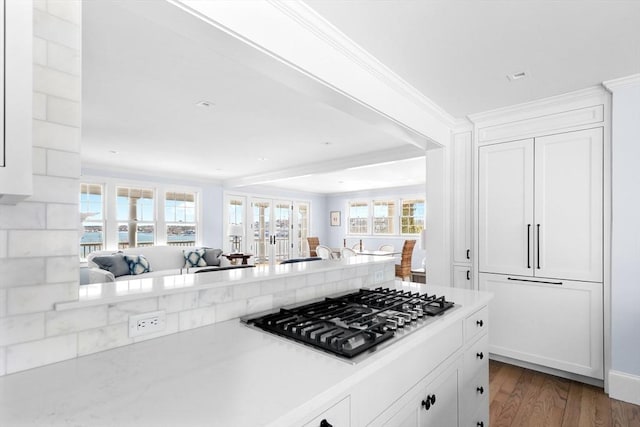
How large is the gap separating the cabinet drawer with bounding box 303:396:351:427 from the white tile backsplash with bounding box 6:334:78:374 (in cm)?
75

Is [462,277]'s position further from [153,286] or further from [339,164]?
[153,286]

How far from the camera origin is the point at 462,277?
3494mm

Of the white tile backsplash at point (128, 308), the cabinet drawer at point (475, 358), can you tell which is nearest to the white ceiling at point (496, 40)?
the white tile backsplash at point (128, 308)

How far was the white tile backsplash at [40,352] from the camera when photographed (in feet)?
3.00

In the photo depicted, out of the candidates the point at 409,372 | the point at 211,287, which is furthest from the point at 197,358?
the point at 409,372

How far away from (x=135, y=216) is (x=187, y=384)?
6.93 meters

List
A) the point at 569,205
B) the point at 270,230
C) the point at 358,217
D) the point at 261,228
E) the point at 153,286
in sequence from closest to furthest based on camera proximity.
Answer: the point at 153,286
the point at 569,205
the point at 261,228
the point at 270,230
the point at 358,217

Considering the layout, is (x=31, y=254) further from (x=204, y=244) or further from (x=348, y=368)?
(x=204, y=244)

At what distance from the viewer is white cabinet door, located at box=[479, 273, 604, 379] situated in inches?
110

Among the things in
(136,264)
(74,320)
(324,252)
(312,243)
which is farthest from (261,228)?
(74,320)

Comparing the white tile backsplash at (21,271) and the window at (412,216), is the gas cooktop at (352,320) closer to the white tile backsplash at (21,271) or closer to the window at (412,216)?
the white tile backsplash at (21,271)

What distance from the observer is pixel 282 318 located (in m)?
1.41

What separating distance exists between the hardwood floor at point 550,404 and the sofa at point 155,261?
4.09 metres

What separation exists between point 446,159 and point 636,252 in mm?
1671
